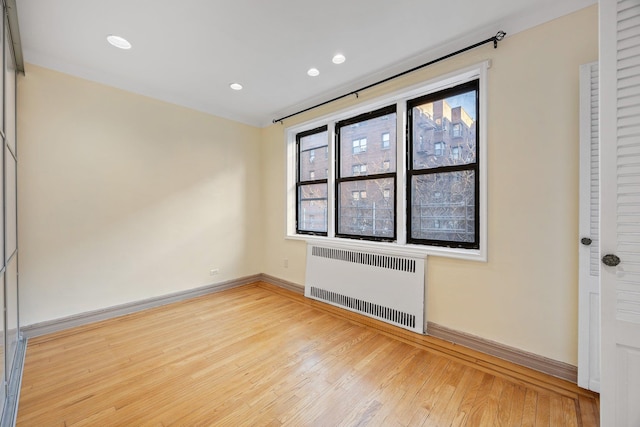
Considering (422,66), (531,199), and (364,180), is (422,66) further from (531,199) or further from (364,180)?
(531,199)

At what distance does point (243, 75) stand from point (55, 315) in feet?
10.3

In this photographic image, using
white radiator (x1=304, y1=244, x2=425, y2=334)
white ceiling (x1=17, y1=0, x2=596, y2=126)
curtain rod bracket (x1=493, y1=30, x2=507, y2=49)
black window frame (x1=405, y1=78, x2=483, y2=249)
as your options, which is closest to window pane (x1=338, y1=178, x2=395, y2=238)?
black window frame (x1=405, y1=78, x2=483, y2=249)

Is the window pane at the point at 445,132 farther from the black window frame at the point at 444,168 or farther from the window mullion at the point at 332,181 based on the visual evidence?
the window mullion at the point at 332,181

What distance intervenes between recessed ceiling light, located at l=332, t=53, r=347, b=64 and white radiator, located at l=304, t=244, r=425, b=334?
2.04 m

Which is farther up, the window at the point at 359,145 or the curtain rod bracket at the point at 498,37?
the curtain rod bracket at the point at 498,37

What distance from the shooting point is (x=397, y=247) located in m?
2.72

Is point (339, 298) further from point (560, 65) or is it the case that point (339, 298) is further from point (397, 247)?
point (560, 65)

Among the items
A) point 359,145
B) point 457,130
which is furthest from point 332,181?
point 457,130

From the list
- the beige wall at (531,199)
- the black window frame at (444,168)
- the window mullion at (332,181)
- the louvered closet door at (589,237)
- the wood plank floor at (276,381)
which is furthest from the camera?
the window mullion at (332,181)

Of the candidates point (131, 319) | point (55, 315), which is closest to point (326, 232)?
point (131, 319)

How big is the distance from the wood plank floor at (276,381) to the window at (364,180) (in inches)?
44.6

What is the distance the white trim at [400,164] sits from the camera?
2.16 meters

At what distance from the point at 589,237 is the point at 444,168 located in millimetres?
1144

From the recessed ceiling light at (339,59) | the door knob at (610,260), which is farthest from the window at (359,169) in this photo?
the door knob at (610,260)
